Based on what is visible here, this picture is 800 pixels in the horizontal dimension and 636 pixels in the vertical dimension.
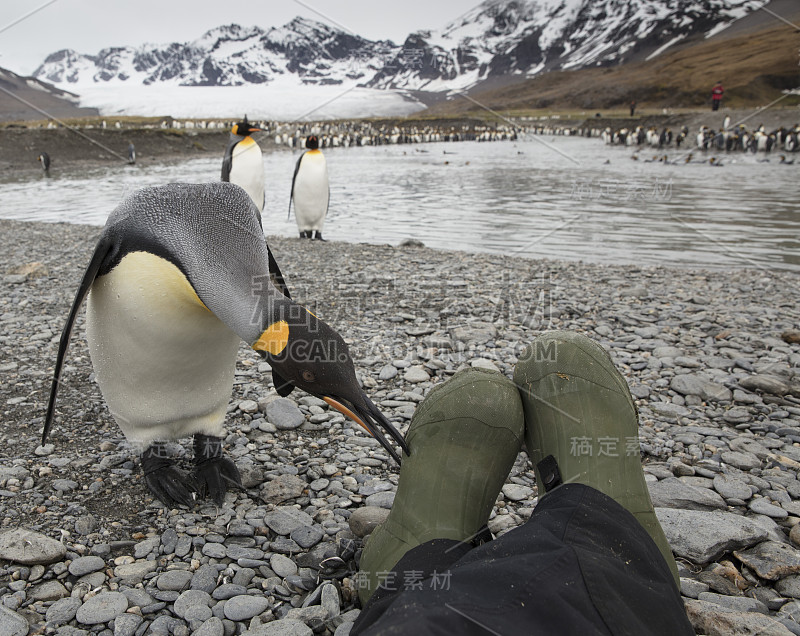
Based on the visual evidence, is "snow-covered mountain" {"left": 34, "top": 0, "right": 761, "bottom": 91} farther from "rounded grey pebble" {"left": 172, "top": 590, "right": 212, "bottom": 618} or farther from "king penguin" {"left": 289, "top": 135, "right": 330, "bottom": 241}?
"rounded grey pebble" {"left": 172, "top": 590, "right": 212, "bottom": 618}

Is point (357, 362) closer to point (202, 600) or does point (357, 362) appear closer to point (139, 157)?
point (202, 600)

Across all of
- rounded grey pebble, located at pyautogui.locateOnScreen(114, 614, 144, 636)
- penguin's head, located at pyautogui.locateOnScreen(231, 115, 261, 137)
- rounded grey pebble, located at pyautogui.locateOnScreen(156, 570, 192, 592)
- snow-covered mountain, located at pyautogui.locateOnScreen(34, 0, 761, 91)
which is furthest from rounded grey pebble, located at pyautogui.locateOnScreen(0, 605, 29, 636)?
snow-covered mountain, located at pyautogui.locateOnScreen(34, 0, 761, 91)

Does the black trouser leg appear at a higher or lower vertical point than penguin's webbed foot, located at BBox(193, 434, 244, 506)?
higher

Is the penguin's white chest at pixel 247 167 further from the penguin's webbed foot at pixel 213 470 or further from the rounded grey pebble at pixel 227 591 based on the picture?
the rounded grey pebble at pixel 227 591

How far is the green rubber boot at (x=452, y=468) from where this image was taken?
5.80ft

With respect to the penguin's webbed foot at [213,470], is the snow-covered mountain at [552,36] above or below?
above

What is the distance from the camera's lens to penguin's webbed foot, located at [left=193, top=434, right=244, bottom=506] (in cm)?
245

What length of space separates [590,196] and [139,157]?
82.9ft

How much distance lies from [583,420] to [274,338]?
1.03m

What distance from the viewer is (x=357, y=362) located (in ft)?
12.7

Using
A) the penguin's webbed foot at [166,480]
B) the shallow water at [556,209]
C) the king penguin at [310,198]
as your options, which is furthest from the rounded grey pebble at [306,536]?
the king penguin at [310,198]

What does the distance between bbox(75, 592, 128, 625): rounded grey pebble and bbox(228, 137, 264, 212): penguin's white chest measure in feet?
29.5

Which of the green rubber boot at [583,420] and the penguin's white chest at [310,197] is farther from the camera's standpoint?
the penguin's white chest at [310,197]

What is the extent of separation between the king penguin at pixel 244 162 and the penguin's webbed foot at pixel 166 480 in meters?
8.17
